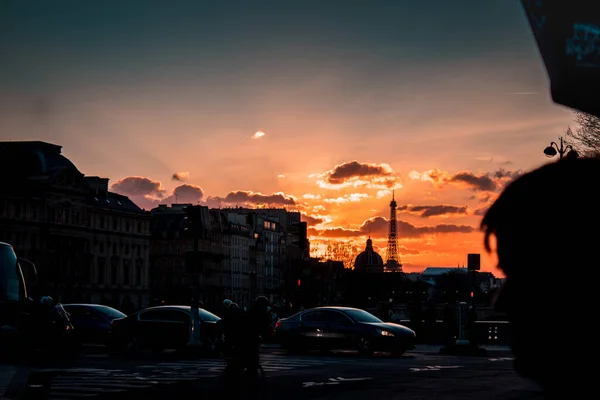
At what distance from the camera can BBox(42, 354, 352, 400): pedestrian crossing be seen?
60.6ft

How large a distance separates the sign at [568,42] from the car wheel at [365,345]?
9811mm

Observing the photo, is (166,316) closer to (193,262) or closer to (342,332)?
(193,262)

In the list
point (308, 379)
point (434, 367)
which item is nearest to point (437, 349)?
point (434, 367)

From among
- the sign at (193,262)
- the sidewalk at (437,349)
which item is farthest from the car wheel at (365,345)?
the sign at (193,262)

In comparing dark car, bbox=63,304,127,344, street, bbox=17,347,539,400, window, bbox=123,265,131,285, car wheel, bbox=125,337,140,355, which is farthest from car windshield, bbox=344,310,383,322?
window, bbox=123,265,131,285

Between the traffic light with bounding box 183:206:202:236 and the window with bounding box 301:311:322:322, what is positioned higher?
the traffic light with bounding box 183:206:202:236

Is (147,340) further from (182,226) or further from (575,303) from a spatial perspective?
(182,226)

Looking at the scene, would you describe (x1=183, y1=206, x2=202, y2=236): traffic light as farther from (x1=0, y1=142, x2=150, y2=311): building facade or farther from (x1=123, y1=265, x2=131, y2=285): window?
(x1=123, y1=265, x2=131, y2=285): window

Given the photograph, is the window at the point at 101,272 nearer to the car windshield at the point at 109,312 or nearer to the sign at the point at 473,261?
the car windshield at the point at 109,312

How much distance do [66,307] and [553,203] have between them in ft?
127

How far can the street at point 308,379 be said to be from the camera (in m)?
18.2

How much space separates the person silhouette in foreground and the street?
13.1 m

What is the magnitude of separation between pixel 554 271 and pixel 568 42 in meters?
32.4

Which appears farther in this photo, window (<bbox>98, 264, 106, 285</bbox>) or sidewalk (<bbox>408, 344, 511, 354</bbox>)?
window (<bbox>98, 264, 106, 285</bbox>)
